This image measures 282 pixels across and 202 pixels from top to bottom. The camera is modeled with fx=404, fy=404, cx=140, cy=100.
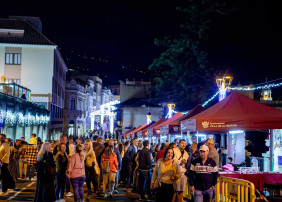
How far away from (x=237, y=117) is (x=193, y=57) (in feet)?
96.7

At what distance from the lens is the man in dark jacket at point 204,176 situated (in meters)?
8.34

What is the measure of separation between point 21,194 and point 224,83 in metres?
10.9

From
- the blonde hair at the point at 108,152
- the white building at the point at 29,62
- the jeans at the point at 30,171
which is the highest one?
the white building at the point at 29,62

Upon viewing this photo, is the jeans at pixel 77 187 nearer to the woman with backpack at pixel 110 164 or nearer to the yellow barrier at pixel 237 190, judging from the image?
the woman with backpack at pixel 110 164

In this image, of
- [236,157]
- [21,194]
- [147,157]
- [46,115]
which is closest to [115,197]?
[147,157]

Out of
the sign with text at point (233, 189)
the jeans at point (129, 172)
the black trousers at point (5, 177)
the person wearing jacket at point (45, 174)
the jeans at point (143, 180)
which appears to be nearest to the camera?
the sign with text at point (233, 189)

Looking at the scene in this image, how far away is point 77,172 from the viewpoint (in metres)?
10.6

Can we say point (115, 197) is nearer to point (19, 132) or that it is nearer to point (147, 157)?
point (147, 157)

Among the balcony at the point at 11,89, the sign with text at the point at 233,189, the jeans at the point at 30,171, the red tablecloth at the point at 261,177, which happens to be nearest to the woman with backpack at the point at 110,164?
the red tablecloth at the point at 261,177

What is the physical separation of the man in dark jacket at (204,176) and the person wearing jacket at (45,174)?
147 inches

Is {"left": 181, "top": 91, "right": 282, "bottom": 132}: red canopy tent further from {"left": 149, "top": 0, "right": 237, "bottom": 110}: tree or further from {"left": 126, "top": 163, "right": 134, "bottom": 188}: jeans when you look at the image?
{"left": 149, "top": 0, "right": 237, "bottom": 110}: tree

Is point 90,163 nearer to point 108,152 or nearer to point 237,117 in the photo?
point 108,152

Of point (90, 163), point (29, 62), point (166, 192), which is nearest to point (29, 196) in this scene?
point (90, 163)

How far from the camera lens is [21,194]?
44.8 feet
